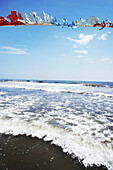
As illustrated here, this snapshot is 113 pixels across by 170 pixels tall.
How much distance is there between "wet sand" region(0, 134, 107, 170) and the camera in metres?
2.47

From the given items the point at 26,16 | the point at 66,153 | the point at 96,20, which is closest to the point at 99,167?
the point at 66,153

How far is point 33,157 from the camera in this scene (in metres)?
2.76

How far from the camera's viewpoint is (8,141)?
135 inches

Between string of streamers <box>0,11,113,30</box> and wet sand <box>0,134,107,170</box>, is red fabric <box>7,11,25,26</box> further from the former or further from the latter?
wet sand <box>0,134,107,170</box>

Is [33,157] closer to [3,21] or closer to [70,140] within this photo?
[70,140]

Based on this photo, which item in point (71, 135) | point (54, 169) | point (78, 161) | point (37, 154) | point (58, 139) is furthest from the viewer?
point (71, 135)

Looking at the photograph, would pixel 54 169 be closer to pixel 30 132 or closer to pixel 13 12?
pixel 30 132

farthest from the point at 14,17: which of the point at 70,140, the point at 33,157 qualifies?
the point at 70,140

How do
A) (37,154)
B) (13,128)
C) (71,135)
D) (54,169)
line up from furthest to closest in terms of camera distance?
1. (13,128)
2. (71,135)
3. (37,154)
4. (54,169)

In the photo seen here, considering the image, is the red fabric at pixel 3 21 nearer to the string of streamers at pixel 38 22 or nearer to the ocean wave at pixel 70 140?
the string of streamers at pixel 38 22

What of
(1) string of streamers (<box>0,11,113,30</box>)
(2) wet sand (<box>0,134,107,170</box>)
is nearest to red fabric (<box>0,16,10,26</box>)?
(1) string of streamers (<box>0,11,113,30</box>)

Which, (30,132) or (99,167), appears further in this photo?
(30,132)

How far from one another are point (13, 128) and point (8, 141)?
1004 millimetres

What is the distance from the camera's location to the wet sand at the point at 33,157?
2.47 meters
